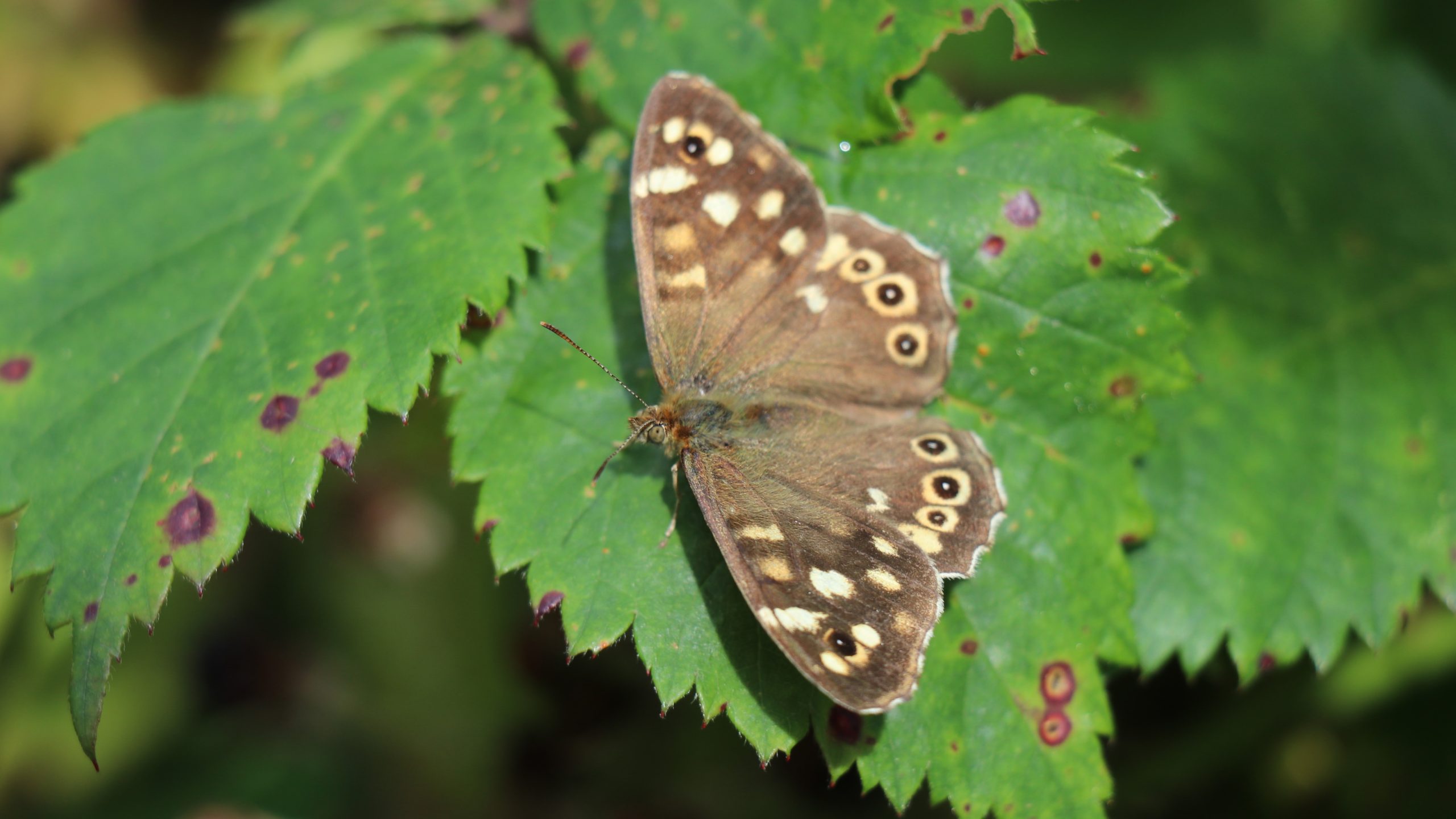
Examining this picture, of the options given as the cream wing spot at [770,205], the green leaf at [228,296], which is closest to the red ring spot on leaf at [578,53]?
the green leaf at [228,296]

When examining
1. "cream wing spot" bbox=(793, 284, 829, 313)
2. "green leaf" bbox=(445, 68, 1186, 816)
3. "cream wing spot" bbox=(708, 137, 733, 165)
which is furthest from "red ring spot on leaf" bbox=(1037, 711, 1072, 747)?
"cream wing spot" bbox=(708, 137, 733, 165)

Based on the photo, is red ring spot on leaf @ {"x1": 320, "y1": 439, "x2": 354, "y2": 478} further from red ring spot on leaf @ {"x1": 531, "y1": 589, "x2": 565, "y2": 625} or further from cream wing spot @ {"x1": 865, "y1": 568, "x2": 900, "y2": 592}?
cream wing spot @ {"x1": 865, "y1": 568, "x2": 900, "y2": 592}

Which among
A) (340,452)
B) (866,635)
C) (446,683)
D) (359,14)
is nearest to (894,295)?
(866,635)

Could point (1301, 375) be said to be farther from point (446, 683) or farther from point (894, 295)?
point (446, 683)

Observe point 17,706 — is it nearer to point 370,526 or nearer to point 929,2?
point 370,526

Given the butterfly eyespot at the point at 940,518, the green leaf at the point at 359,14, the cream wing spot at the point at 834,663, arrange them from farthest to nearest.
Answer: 1. the green leaf at the point at 359,14
2. the butterfly eyespot at the point at 940,518
3. the cream wing spot at the point at 834,663

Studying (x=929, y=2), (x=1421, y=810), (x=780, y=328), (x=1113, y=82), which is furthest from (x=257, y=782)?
(x=1113, y=82)

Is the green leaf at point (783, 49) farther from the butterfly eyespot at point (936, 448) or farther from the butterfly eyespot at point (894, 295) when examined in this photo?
the butterfly eyespot at point (936, 448)
